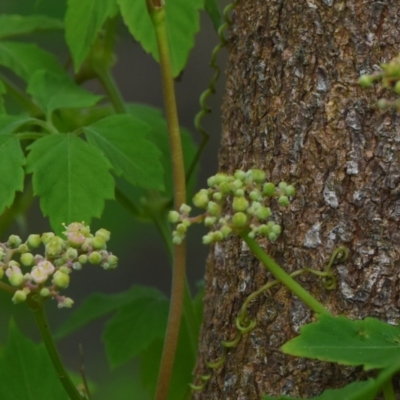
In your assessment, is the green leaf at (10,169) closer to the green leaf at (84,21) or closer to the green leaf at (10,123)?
the green leaf at (10,123)

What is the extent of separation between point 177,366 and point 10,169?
0.50m

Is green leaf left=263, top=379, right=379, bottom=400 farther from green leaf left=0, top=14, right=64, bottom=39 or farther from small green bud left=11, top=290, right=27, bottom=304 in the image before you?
green leaf left=0, top=14, right=64, bottom=39

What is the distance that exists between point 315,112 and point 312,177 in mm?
81

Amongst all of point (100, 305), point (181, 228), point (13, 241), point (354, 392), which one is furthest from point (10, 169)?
point (354, 392)

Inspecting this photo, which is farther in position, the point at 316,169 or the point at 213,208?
the point at 316,169

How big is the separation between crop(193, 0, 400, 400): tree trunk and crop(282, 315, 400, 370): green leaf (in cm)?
10

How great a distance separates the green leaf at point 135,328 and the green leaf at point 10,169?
0.42 m

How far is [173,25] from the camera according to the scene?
126 centimetres

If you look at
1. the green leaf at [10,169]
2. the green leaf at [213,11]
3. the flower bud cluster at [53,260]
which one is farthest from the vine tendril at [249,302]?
the green leaf at [213,11]

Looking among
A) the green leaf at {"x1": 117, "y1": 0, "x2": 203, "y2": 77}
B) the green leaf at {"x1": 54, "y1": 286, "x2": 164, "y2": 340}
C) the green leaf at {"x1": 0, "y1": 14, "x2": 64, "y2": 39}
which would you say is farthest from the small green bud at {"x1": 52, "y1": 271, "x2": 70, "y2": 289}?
the green leaf at {"x1": 0, "y1": 14, "x2": 64, "y2": 39}

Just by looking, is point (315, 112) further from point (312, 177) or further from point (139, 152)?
point (139, 152)

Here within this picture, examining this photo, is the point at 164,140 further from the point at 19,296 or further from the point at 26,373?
the point at 19,296

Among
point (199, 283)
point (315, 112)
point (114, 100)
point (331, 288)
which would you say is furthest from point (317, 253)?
point (114, 100)

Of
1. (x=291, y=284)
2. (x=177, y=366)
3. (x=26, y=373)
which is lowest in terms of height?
(x=177, y=366)
